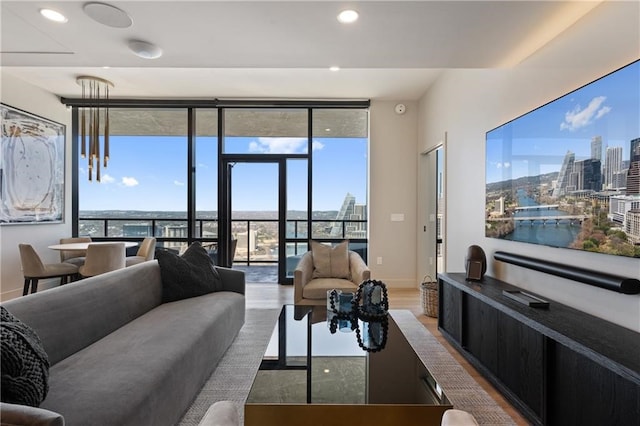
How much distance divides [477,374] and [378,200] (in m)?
3.17

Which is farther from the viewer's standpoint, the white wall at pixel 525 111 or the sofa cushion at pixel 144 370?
Result: the white wall at pixel 525 111

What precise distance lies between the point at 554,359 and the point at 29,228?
6.22 m

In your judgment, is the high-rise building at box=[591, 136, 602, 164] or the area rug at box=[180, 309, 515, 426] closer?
the high-rise building at box=[591, 136, 602, 164]

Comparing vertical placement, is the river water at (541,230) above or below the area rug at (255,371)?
above

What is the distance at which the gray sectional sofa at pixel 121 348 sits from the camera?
1.28m

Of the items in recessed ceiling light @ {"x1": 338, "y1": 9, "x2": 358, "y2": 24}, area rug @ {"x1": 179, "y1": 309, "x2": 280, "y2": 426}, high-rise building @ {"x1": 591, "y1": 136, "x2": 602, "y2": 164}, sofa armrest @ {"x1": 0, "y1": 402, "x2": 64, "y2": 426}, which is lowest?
area rug @ {"x1": 179, "y1": 309, "x2": 280, "y2": 426}

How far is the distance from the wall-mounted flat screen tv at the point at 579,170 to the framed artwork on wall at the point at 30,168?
597cm

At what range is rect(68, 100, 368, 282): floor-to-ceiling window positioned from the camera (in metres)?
5.38

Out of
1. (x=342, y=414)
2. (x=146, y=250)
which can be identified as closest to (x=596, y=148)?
(x=342, y=414)

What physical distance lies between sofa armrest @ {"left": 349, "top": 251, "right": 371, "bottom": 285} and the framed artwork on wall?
15.2ft

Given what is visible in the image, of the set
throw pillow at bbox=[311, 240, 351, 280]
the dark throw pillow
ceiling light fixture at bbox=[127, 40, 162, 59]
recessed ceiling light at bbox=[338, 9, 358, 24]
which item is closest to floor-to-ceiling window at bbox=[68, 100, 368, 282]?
throw pillow at bbox=[311, 240, 351, 280]

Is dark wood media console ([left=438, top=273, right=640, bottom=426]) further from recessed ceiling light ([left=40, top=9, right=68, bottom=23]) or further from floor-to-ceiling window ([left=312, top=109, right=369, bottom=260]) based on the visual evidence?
recessed ceiling light ([left=40, top=9, right=68, bottom=23])

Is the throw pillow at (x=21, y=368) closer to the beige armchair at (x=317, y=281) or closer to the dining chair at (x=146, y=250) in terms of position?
the beige armchair at (x=317, y=281)

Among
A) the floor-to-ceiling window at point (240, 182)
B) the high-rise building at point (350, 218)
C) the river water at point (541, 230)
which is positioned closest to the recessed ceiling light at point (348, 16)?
the river water at point (541, 230)
